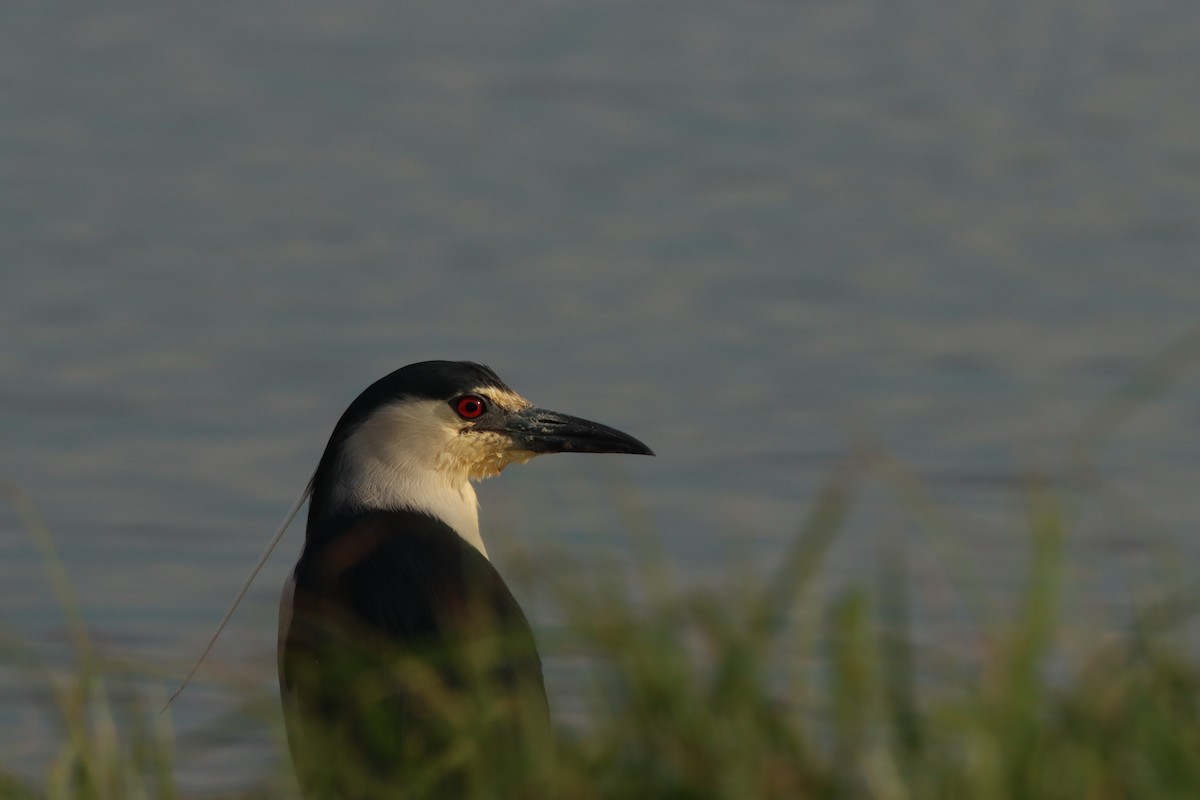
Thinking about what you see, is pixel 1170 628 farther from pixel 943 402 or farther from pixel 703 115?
pixel 703 115

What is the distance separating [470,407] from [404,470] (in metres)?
0.43

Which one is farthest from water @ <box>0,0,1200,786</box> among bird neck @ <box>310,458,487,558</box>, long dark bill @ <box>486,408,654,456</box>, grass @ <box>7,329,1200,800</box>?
grass @ <box>7,329,1200,800</box>

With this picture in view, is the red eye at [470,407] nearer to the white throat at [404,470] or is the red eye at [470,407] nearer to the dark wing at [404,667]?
the white throat at [404,470]

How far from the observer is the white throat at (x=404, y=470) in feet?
18.6

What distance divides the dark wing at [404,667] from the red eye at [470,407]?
0.86 m

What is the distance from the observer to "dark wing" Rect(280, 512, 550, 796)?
3.15 meters

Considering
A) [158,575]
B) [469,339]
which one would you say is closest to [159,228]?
[469,339]

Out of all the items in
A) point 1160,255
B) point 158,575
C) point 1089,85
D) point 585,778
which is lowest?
point 158,575

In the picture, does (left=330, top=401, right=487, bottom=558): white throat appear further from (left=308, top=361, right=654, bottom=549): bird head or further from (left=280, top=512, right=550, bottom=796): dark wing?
(left=280, top=512, right=550, bottom=796): dark wing

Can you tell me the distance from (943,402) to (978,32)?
8004mm

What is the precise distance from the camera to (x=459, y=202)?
1241 cm

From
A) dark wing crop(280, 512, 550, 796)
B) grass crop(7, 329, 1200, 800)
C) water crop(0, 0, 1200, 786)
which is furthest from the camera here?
water crop(0, 0, 1200, 786)

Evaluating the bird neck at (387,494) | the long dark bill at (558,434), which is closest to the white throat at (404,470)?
the bird neck at (387,494)

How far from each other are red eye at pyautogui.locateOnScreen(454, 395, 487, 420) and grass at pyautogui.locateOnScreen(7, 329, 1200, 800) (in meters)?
2.84
